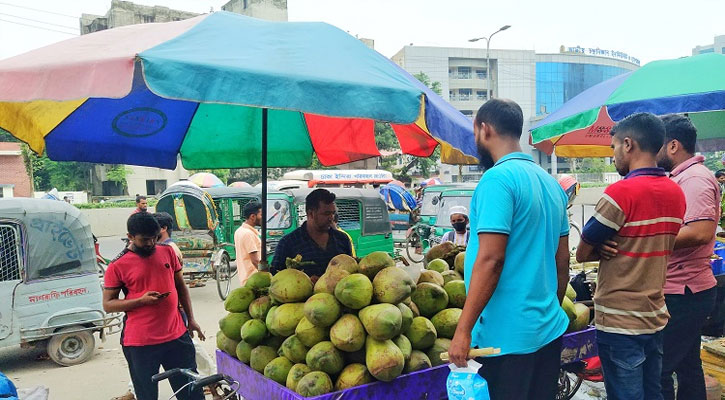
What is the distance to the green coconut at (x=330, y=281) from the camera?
8.97ft

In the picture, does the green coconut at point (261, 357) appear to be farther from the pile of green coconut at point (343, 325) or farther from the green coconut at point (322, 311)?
the green coconut at point (322, 311)

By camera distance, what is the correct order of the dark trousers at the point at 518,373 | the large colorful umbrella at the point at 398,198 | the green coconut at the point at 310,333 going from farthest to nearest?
the large colorful umbrella at the point at 398,198 → the green coconut at the point at 310,333 → the dark trousers at the point at 518,373

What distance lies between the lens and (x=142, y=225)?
3453 mm

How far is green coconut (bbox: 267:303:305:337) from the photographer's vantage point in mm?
2723

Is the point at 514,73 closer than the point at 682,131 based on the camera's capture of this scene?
No

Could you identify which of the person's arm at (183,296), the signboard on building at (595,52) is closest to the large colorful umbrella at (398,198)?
the person's arm at (183,296)


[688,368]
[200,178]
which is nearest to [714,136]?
[688,368]

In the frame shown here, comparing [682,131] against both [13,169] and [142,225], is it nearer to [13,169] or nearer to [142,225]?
[142,225]

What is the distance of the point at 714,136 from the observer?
6977 millimetres

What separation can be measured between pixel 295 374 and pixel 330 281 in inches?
19.5

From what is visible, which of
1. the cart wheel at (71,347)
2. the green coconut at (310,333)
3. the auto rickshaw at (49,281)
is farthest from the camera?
the cart wheel at (71,347)

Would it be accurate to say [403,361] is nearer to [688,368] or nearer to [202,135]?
[688,368]

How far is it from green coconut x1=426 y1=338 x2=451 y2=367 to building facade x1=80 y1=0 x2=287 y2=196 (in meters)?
30.3

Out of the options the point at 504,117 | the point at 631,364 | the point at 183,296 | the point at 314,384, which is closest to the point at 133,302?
the point at 183,296
